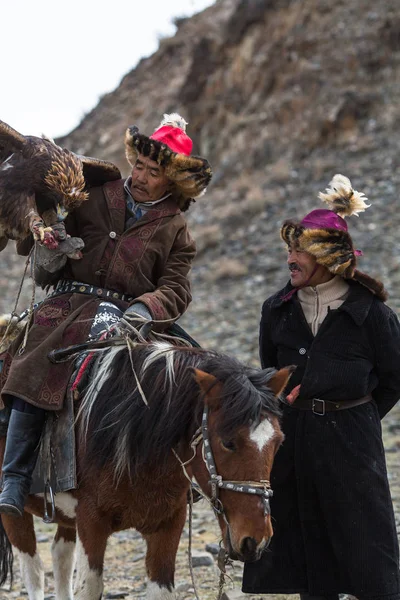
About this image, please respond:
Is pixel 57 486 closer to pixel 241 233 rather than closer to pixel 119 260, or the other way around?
pixel 119 260

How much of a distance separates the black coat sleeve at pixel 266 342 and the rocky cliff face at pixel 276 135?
8.94 metres

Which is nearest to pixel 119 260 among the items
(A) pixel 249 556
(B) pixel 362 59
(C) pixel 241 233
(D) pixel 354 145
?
(A) pixel 249 556

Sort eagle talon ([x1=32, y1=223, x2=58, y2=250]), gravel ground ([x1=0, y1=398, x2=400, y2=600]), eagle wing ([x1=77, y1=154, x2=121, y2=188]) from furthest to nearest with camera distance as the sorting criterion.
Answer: gravel ground ([x1=0, y1=398, x2=400, y2=600]) < eagle wing ([x1=77, y1=154, x2=121, y2=188]) < eagle talon ([x1=32, y1=223, x2=58, y2=250])

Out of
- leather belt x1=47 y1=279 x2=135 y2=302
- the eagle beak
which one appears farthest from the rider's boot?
the eagle beak

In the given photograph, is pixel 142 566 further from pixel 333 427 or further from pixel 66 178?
pixel 66 178

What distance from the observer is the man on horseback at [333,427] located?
440 centimetres

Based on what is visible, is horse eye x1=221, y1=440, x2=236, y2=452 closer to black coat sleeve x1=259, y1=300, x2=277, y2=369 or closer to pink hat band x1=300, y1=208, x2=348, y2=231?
black coat sleeve x1=259, y1=300, x2=277, y2=369

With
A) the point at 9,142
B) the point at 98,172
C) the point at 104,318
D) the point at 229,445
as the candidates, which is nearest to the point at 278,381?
the point at 229,445

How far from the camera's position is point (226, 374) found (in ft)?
12.8

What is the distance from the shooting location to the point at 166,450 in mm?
4055

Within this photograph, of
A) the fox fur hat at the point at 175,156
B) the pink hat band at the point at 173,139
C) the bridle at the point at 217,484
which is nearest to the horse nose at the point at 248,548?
the bridle at the point at 217,484

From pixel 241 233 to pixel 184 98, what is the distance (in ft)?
30.0

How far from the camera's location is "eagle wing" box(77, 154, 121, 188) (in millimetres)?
4902

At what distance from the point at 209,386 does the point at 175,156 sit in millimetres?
1426
